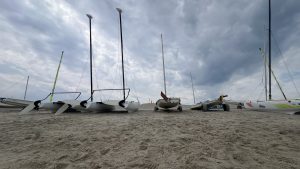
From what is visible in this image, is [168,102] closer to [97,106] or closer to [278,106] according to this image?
[97,106]

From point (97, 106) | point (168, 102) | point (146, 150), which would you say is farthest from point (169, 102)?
point (146, 150)

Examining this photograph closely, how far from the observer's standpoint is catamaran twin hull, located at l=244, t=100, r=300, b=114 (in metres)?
11.1

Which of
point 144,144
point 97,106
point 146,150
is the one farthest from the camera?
point 97,106

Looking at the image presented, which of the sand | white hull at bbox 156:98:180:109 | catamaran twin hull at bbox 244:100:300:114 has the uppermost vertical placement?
white hull at bbox 156:98:180:109

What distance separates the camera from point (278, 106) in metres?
12.0

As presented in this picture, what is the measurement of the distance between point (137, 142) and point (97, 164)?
130 cm

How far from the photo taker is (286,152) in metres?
3.22

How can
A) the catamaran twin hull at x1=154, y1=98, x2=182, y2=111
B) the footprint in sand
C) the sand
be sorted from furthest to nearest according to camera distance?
the catamaran twin hull at x1=154, y1=98, x2=182, y2=111 → the footprint in sand → the sand

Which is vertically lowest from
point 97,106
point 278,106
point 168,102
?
point 278,106

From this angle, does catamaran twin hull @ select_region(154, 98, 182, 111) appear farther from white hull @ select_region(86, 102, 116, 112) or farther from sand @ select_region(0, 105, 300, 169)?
sand @ select_region(0, 105, 300, 169)

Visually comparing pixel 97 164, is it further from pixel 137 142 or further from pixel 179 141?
pixel 179 141

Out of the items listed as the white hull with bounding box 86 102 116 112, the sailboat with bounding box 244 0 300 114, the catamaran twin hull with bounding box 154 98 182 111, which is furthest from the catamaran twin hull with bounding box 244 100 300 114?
the white hull with bounding box 86 102 116 112

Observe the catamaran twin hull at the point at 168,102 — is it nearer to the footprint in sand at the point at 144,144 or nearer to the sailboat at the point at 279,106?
the sailboat at the point at 279,106

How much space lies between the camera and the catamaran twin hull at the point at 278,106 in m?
11.1
